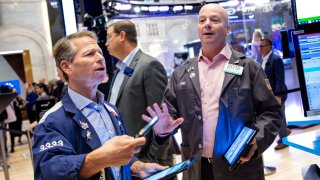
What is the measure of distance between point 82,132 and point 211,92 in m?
0.90

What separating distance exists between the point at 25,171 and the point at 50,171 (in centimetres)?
533

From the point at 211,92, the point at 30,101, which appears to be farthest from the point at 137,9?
the point at 211,92

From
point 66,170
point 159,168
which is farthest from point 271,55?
point 66,170

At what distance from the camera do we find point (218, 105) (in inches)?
81.0

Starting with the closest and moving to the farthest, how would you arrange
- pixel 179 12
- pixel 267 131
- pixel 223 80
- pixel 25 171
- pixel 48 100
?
1. pixel 267 131
2. pixel 223 80
3. pixel 48 100
4. pixel 25 171
5. pixel 179 12

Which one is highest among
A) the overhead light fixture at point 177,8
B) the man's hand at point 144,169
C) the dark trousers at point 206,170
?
the overhead light fixture at point 177,8

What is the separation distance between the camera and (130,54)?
2924mm

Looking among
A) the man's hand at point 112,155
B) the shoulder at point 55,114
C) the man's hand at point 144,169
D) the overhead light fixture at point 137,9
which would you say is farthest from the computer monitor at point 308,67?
the overhead light fixture at point 137,9

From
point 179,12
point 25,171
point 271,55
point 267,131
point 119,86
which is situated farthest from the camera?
point 179,12

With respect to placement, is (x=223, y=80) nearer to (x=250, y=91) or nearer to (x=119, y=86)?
(x=250, y=91)

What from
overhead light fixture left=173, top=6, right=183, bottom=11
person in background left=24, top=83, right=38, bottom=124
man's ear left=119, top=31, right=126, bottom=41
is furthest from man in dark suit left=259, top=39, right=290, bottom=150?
overhead light fixture left=173, top=6, right=183, bottom=11

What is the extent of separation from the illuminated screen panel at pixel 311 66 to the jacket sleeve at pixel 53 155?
3.88ft

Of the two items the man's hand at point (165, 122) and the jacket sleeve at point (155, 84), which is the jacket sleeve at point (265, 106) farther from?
the jacket sleeve at point (155, 84)

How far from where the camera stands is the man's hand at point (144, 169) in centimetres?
169
